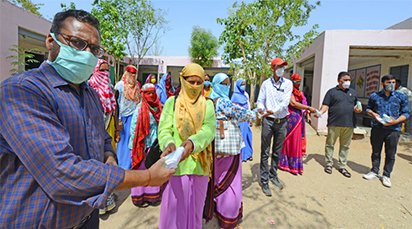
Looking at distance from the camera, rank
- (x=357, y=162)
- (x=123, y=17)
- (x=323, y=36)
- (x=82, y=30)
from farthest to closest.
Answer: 1. (x=123, y=17)
2. (x=323, y=36)
3. (x=357, y=162)
4. (x=82, y=30)

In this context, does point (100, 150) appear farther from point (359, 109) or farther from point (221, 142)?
point (359, 109)

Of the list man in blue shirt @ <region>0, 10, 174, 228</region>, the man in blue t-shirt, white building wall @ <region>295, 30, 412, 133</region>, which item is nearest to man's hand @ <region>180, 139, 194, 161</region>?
man in blue shirt @ <region>0, 10, 174, 228</region>

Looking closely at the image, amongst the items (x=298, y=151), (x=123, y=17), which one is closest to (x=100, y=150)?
(x=298, y=151)

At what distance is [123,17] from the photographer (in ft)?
48.1

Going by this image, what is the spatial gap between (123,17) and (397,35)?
13.2 metres

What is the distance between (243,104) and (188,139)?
3.15 meters

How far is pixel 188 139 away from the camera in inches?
73.1

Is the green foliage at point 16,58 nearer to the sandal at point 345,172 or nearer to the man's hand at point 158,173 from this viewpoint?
the man's hand at point 158,173

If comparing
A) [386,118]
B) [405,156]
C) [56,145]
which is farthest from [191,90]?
[405,156]

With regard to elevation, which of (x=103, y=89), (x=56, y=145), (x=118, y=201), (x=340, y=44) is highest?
(x=340, y=44)

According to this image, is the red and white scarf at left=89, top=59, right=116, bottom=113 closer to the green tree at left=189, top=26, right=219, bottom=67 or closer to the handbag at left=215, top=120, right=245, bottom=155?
the handbag at left=215, top=120, right=245, bottom=155

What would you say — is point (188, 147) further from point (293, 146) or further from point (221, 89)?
point (293, 146)

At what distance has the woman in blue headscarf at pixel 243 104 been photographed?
4742 millimetres

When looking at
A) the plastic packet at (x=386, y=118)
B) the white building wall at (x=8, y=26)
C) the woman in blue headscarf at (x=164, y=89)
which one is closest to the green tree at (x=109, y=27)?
the white building wall at (x=8, y=26)
